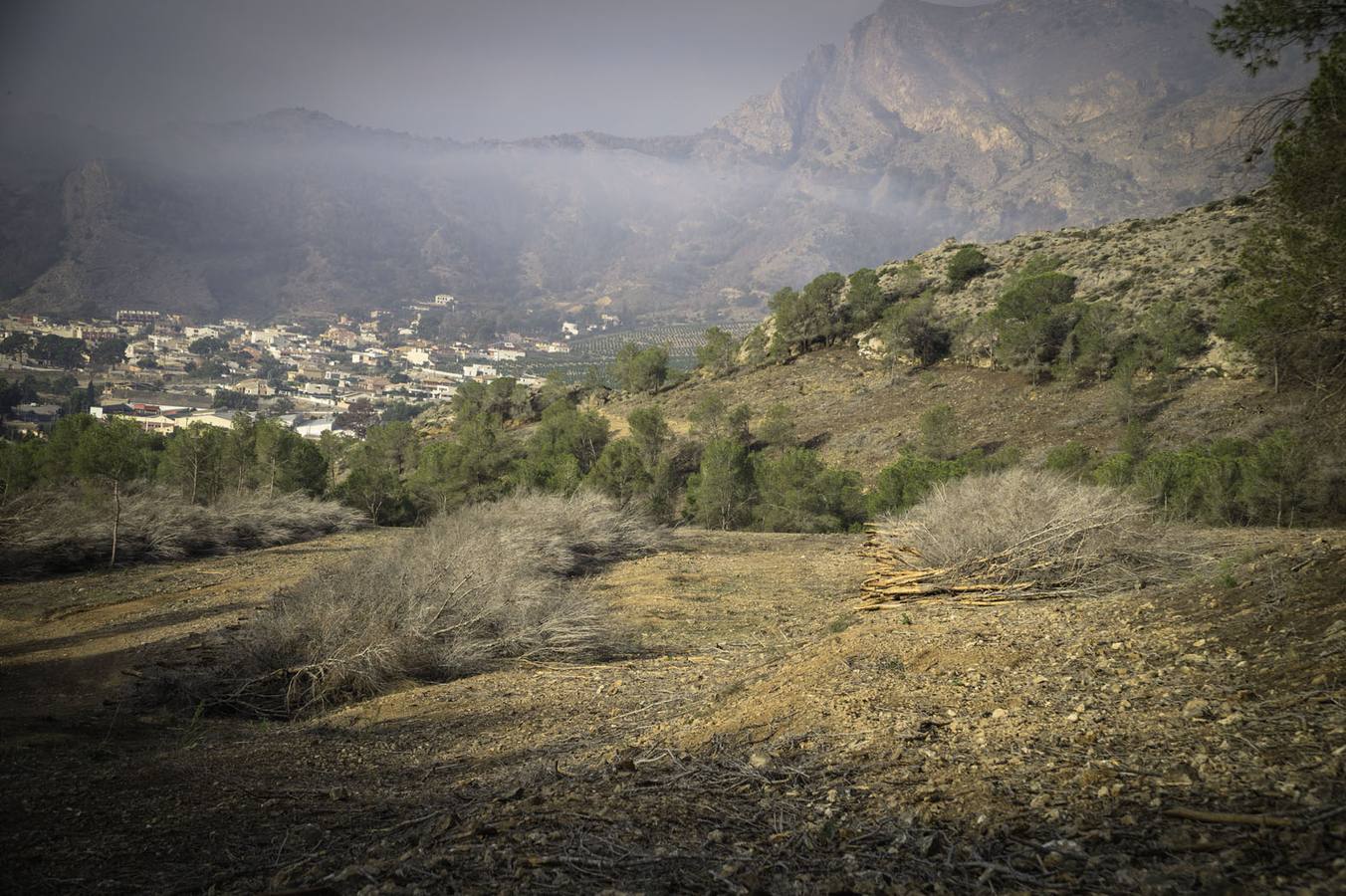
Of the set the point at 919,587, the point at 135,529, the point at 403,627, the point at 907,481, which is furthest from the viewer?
the point at 907,481

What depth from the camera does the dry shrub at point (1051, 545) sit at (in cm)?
859

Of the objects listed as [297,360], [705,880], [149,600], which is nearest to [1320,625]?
[705,880]

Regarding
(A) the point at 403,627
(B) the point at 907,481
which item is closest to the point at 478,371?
(B) the point at 907,481

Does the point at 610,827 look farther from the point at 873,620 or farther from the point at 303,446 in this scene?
the point at 303,446

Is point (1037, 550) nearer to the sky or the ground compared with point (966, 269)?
nearer to the ground

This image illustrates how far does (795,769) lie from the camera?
4238 millimetres

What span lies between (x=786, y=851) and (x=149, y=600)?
46.7 feet

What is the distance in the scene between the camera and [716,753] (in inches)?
186

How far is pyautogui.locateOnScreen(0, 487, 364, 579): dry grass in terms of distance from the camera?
A: 15180 mm

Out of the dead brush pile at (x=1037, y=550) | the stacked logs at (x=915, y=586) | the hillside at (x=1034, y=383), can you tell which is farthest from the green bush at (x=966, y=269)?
the stacked logs at (x=915, y=586)

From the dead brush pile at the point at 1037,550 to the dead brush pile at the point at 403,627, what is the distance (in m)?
4.37

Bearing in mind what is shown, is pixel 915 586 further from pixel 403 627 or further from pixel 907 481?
pixel 907 481

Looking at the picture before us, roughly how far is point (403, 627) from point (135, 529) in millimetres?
12208

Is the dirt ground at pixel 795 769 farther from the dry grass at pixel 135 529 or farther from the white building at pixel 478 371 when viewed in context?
the white building at pixel 478 371
